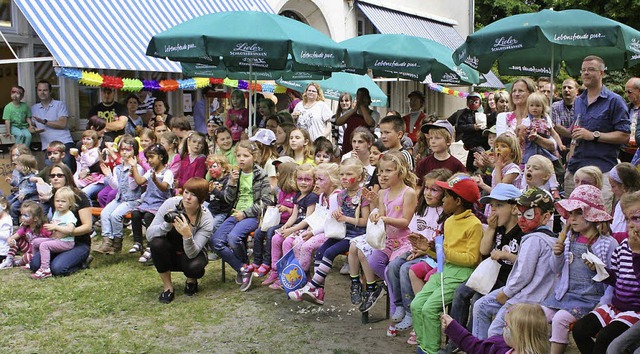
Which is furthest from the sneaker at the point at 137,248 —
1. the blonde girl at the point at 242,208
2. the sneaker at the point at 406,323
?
the sneaker at the point at 406,323

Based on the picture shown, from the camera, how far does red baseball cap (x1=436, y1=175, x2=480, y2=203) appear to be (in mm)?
5473

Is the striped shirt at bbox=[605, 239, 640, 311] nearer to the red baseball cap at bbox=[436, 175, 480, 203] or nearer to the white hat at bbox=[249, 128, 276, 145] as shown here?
the red baseball cap at bbox=[436, 175, 480, 203]

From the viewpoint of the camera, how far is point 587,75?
22.6 feet

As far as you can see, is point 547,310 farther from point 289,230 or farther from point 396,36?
point 396,36

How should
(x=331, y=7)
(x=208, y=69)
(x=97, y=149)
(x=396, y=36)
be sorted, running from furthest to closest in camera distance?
1. (x=331, y=7)
2. (x=208, y=69)
3. (x=396, y=36)
4. (x=97, y=149)

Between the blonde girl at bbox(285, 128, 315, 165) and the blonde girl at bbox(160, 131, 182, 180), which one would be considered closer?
the blonde girl at bbox(285, 128, 315, 165)

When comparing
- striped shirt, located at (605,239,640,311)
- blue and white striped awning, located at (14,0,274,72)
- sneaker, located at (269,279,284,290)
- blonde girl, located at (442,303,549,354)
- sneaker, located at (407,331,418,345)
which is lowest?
sneaker, located at (407,331,418,345)

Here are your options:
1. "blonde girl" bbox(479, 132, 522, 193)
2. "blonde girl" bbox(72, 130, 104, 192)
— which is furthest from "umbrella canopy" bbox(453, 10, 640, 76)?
"blonde girl" bbox(72, 130, 104, 192)

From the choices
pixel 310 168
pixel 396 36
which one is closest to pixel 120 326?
pixel 310 168

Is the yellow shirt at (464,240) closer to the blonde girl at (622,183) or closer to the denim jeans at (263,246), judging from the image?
the blonde girl at (622,183)

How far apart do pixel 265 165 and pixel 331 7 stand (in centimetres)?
1261

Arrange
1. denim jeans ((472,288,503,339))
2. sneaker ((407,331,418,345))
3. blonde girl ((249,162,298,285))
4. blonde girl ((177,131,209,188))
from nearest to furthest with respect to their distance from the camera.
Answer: denim jeans ((472,288,503,339)), sneaker ((407,331,418,345)), blonde girl ((249,162,298,285)), blonde girl ((177,131,209,188))

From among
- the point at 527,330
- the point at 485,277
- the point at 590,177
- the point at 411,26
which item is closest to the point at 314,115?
the point at 590,177

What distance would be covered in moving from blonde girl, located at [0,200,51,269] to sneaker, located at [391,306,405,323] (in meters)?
4.19
